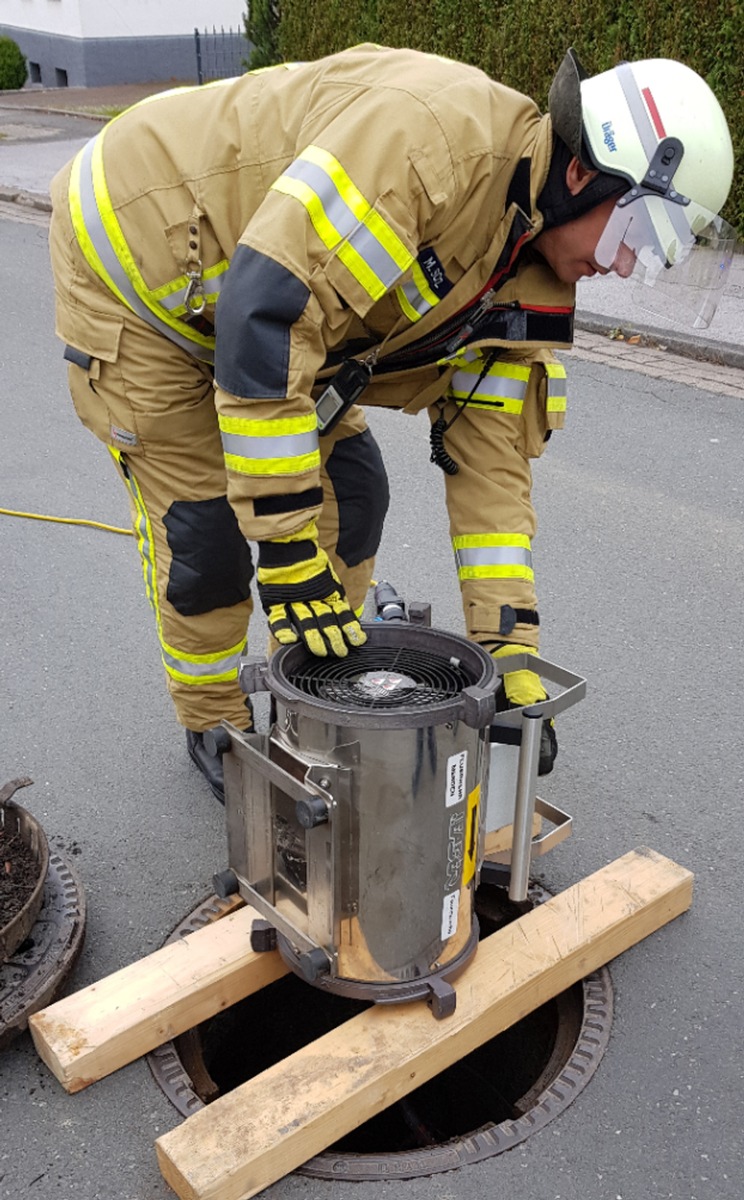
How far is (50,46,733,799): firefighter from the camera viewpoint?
6.89 feet

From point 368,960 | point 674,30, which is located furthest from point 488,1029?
point 674,30

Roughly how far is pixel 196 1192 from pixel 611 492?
3.59 metres

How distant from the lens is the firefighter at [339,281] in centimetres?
210

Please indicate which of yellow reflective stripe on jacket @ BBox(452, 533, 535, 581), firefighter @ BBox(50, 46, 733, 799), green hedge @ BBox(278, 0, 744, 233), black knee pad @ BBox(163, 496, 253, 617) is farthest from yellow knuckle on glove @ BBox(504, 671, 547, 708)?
green hedge @ BBox(278, 0, 744, 233)

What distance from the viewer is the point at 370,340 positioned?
2547mm

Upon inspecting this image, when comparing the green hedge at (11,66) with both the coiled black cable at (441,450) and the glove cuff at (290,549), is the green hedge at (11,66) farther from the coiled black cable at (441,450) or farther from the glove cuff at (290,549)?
the glove cuff at (290,549)

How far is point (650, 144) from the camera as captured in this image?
85.3 inches

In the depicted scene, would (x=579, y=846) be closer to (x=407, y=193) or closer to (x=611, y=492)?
(x=407, y=193)

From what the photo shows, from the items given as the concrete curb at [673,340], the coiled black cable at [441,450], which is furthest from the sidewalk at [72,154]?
the coiled black cable at [441,450]

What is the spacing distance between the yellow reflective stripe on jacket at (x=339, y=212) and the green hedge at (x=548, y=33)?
736 centimetres

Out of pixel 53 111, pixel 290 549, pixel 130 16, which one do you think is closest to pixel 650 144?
pixel 290 549

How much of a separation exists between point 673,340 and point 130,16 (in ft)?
51.9

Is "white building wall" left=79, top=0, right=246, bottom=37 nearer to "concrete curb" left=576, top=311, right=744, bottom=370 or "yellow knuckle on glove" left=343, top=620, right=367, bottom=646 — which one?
"concrete curb" left=576, top=311, right=744, bottom=370

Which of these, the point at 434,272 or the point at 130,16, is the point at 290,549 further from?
the point at 130,16
